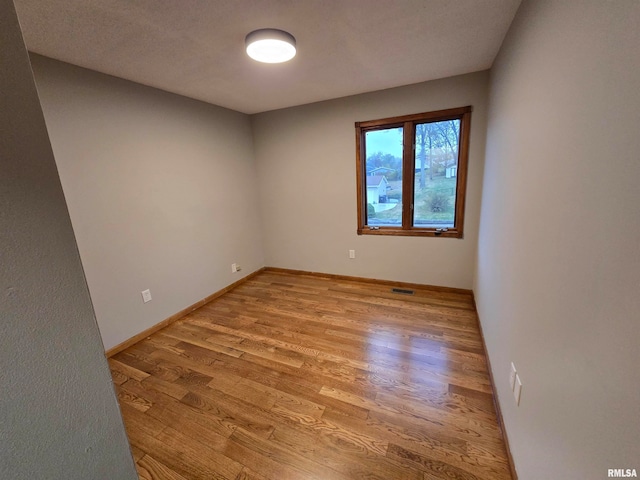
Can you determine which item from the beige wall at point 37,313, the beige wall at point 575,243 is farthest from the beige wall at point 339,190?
the beige wall at point 37,313

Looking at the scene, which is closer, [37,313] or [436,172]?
[37,313]

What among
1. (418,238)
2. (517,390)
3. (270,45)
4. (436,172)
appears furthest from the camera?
(418,238)

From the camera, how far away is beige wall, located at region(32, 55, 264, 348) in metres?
1.95

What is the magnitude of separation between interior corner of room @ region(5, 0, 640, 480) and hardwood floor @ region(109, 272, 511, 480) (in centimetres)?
23

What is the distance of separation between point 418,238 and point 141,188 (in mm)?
3002

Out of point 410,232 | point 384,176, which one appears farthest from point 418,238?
point 384,176

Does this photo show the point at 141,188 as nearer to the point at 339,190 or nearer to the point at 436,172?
the point at 339,190

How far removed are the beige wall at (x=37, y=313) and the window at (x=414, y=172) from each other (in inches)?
114

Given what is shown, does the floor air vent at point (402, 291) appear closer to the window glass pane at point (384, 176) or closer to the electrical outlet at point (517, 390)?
the window glass pane at point (384, 176)

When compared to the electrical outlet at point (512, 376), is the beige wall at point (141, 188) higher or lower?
higher

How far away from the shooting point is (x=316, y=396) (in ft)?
5.49

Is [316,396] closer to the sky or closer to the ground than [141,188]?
closer to the ground

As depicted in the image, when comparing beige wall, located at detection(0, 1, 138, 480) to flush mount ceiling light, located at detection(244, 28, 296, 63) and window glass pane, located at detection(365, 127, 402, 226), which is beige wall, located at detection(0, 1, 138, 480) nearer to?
flush mount ceiling light, located at detection(244, 28, 296, 63)

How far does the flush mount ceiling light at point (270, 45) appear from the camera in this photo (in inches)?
63.7
